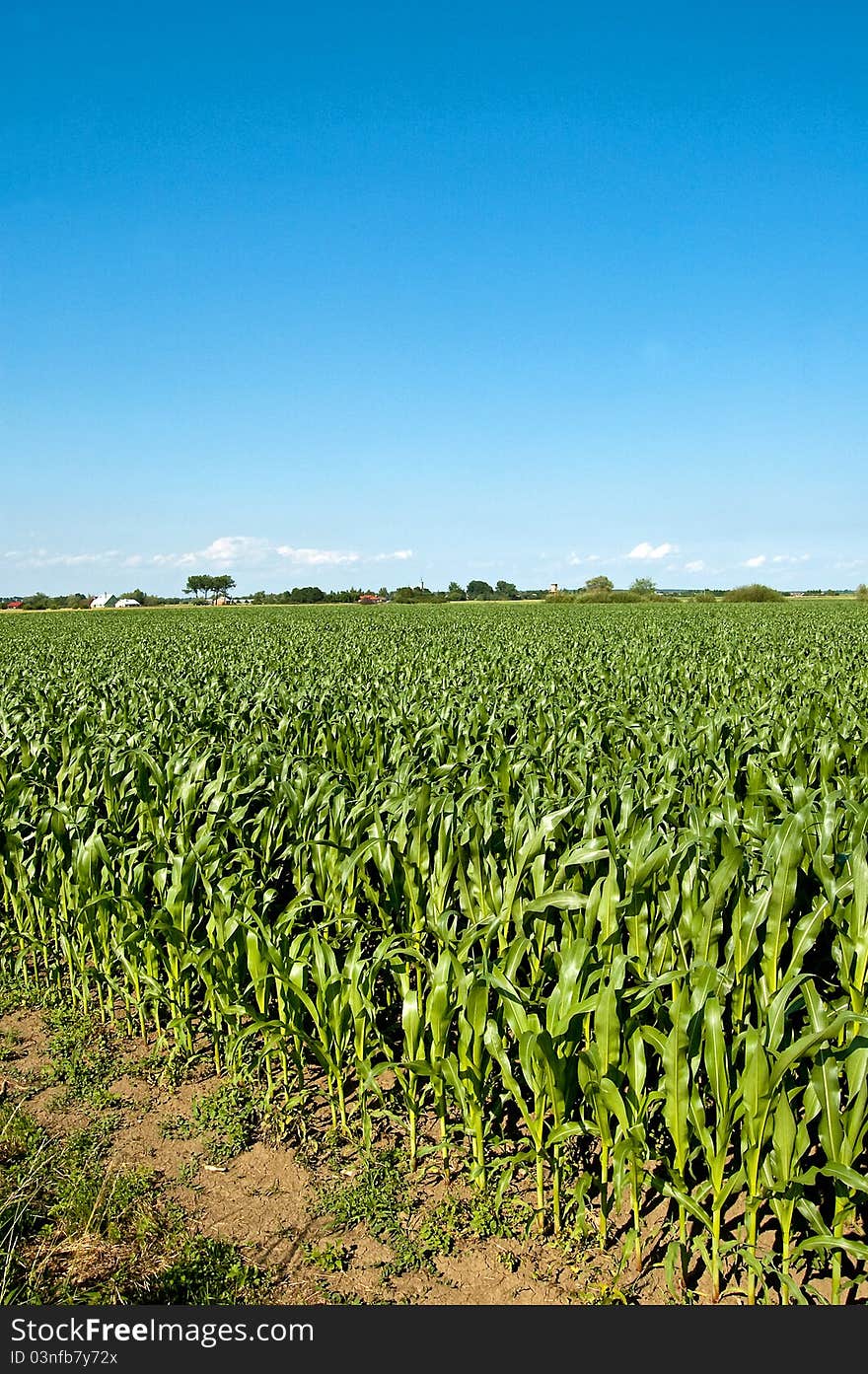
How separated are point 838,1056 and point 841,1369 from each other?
94 cm

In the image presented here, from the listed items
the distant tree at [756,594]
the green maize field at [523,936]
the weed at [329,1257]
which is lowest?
the weed at [329,1257]

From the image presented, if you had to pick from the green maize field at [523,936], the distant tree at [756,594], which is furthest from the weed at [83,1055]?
the distant tree at [756,594]

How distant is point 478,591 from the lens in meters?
123

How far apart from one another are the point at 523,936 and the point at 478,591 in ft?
396

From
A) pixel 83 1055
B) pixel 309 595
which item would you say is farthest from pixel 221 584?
pixel 83 1055

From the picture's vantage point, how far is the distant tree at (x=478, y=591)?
118m

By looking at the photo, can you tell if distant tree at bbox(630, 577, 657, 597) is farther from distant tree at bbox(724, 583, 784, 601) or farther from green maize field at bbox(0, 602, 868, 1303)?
green maize field at bbox(0, 602, 868, 1303)

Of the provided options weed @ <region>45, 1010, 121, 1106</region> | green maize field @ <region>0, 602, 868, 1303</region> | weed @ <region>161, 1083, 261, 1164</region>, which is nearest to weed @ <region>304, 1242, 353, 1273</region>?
green maize field @ <region>0, 602, 868, 1303</region>

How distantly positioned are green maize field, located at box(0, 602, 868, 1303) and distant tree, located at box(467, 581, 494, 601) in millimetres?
109600

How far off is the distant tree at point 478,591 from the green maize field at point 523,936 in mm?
109600

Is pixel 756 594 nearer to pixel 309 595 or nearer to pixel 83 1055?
pixel 309 595

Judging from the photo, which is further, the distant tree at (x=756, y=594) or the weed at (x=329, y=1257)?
the distant tree at (x=756, y=594)

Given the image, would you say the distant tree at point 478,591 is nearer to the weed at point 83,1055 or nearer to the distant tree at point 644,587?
the distant tree at point 644,587

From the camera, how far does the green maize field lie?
2.98 m
